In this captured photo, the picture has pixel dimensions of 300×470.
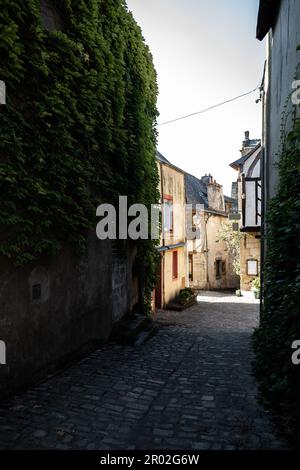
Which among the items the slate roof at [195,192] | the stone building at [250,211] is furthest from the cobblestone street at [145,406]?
the slate roof at [195,192]

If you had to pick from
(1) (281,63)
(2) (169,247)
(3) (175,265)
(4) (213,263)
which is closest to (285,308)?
(1) (281,63)

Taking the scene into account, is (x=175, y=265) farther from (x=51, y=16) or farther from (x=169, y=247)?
(x=51, y=16)

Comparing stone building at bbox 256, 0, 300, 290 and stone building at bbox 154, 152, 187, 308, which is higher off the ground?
stone building at bbox 256, 0, 300, 290

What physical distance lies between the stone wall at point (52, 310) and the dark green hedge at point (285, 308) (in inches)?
141

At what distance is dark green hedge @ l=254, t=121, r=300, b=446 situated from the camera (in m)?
3.74

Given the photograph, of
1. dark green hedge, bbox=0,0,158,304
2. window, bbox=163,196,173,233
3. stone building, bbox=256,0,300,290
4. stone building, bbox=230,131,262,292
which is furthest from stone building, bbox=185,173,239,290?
dark green hedge, bbox=0,0,158,304

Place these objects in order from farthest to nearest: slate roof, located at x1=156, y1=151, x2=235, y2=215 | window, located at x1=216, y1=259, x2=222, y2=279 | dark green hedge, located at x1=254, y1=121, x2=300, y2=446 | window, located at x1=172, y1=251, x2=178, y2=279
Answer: window, located at x1=216, y1=259, x2=222, y2=279 → slate roof, located at x1=156, y1=151, x2=235, y2=215 → window, located at x1=172, y1=251, x2=178, y2=279 → dark green hedge, located at x1=254, y1=121, x2=300, y2=446

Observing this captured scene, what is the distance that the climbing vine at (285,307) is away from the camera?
3750 mm

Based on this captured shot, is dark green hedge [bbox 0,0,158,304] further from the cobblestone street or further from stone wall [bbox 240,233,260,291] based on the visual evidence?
→ stone wall [bbox 240,233,260,291]

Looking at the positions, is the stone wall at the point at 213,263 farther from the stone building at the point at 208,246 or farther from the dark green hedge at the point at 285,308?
the dark green hedge at the point at 285,308

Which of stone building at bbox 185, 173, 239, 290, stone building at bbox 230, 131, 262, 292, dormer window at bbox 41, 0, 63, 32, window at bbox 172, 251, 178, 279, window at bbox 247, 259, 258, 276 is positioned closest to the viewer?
dormer window at bbox 41, 0, 63, 32

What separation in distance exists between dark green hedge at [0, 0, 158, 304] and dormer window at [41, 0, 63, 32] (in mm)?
79

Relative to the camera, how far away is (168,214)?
637 inches

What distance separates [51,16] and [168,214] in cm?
1091
